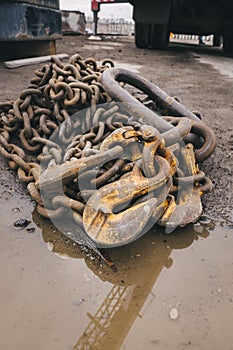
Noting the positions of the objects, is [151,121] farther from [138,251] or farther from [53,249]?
[53,249]

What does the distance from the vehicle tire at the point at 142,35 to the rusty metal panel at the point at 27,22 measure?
113 inches

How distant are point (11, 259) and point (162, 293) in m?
0.67

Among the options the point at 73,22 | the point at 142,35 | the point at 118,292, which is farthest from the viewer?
the point at 73,22

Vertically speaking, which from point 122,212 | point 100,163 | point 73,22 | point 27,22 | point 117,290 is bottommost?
point 117,290

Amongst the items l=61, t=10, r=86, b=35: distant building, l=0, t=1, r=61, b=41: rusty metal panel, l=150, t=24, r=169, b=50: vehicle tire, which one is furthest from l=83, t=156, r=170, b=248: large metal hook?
l=61, t=10, r=86, b=35: distant building

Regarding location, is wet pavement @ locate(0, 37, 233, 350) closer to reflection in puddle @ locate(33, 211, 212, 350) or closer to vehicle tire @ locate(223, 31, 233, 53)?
reflection in puddle @ locate(33, 211, 212, 350)

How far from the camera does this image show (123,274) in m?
1.31

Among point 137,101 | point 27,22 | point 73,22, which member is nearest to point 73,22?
point 73,22

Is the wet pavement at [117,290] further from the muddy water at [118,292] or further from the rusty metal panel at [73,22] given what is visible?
the rusty metal panel at [73,22]

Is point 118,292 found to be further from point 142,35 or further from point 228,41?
point 228,41

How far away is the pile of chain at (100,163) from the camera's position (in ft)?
4.61

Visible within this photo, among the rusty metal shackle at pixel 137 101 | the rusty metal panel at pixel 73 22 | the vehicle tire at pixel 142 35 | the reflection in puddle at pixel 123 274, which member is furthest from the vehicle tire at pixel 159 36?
the reflection in puddle at pixel 123 274

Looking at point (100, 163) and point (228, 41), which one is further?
point (228, 41)

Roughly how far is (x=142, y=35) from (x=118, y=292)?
7.29 m
